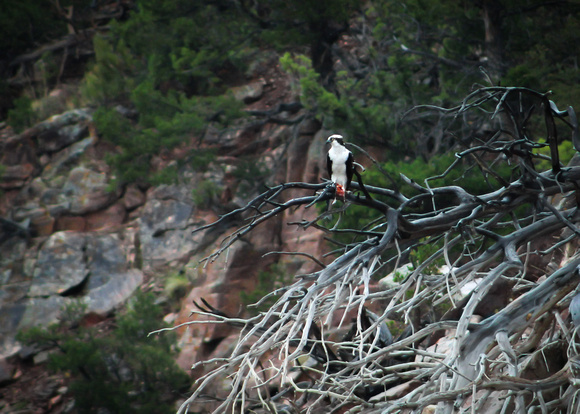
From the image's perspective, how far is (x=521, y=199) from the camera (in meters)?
4.41

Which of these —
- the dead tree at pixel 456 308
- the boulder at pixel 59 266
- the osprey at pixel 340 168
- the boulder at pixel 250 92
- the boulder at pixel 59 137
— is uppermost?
the osprey at pixel 340 168

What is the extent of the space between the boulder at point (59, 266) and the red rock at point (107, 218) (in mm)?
539

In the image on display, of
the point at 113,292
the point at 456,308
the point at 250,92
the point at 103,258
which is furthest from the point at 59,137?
the point at 456,308

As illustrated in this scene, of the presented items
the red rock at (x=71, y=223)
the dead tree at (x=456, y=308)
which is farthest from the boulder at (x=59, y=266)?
the dead tree at (x=456, y=308)

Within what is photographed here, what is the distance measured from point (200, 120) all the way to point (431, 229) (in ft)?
29.5

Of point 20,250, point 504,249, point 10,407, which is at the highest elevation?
point 504,249

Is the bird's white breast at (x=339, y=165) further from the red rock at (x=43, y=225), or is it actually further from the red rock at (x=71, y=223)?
the red rock at (x=43, y=225)

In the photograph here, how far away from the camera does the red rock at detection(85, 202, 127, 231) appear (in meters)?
15.8

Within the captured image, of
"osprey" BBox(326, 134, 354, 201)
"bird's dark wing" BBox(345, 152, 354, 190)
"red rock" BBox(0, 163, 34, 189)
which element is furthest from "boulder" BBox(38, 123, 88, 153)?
"bird's dark wing" BBox(345, 152, 354, 190)

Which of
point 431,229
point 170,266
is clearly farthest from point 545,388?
point 170,266

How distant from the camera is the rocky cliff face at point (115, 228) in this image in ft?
42.9

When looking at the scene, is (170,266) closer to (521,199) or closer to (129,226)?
(129,226)

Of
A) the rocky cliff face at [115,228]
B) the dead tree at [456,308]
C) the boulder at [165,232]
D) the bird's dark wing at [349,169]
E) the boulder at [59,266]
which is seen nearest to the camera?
the dead tree at [456,308]

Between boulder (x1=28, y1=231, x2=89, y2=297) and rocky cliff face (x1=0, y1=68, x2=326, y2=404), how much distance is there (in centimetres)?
2
